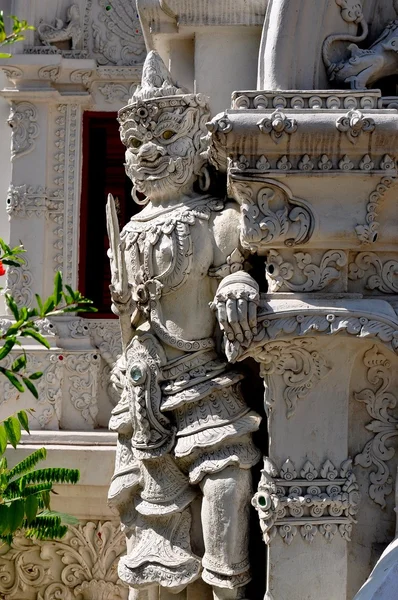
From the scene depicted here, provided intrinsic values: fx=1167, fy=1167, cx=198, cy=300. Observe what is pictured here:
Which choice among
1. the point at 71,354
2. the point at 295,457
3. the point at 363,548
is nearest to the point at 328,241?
the point at 295,457

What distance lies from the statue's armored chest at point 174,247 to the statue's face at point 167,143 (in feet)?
0.42

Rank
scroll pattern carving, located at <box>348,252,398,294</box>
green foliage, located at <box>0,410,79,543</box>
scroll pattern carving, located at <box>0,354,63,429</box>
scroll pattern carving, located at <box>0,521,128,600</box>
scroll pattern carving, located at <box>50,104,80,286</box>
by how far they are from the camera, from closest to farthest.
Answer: scroll pattern carving, located at <box>348,252,398,294</box>, green foliage, located at <box>0,410,79,543</box>, scroll pattern carving, located at <box>0,521,128,600</box>, scroll pattern carving, located at <box>0,354,63,429</box>, scroll pattern carving, located at <box>50,104,80,286</box>

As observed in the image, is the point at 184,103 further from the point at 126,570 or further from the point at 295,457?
the point at 126,570

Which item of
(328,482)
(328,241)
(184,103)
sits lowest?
(328,482)

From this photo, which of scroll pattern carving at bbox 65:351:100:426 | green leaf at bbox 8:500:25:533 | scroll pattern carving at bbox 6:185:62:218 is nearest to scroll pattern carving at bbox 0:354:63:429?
scroll pattern carving at bbox 65:351:100:426

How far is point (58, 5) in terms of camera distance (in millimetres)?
9352

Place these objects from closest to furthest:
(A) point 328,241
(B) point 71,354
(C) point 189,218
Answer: (A) point 328,241
(C) point 189,218
(B) point 71,354

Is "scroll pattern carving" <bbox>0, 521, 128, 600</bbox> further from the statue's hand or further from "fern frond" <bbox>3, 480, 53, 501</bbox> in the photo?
the statue's hand

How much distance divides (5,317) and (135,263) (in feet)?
15.6

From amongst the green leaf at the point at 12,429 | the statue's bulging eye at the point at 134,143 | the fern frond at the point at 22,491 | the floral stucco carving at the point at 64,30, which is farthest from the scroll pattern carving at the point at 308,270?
the floral stucco carving at the point at 64,30

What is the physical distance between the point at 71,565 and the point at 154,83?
4584 mm

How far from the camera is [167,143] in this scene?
4.42 metres

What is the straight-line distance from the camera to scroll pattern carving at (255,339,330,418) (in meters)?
4.07

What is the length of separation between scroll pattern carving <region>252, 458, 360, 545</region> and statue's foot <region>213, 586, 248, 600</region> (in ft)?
0.80
